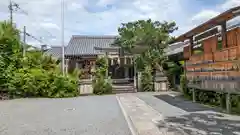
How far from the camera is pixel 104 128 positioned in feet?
23.7

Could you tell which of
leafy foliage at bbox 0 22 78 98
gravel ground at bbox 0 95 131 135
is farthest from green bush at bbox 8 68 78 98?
gravel ground at bbox 0 95 131 135

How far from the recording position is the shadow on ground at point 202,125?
21.0 ft

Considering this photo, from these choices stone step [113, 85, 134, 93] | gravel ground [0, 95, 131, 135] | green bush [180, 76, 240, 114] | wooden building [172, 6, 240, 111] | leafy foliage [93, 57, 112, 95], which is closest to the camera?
gravel ground [0, 95, 131, 135]

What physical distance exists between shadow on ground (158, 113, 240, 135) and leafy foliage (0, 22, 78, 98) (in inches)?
406

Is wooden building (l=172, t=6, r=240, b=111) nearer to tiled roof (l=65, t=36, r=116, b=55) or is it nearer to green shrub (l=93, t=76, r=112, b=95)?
green shrub (l=93, t=76, r=112, b=95)

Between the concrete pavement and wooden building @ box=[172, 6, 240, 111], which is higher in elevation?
wooden building @ box=[172, 6, 240, 111]

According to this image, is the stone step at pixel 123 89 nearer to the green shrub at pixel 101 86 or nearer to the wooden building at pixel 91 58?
the green shrub at pixel 101 86

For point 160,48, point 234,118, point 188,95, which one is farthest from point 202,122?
point 160,48

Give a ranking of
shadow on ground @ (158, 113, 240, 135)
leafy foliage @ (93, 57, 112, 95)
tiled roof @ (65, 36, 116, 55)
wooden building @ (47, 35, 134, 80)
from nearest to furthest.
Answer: shadow on ground @ (158, 113, 240, 135), leafy foliage @ (93, 57, 112, 95), wooden building @ (47, 35, 134, 80), tiled roof @ (65, 36, 116, 55)

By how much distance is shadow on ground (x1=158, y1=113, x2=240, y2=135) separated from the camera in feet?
21.0

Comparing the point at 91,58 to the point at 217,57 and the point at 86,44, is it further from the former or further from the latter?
the point at 217,57

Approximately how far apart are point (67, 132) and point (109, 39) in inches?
914

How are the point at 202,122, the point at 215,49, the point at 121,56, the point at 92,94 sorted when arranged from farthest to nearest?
the point at 121,56 < the point at 92,94 < the point at 215,49 < the point at 202,122

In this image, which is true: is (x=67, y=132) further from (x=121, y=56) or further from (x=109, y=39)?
(x=109, y=39)
